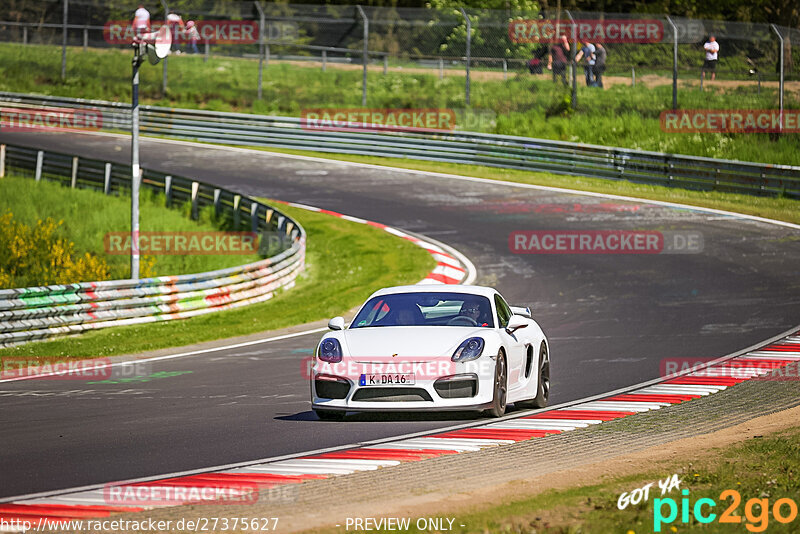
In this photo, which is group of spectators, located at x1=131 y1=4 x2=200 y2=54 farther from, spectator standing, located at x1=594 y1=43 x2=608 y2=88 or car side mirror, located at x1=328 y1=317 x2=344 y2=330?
car side mirror, located at x1=328 y1=317 x2=344 y2=330

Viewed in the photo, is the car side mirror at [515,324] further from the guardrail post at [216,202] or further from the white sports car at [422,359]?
the guardrail post at [216,202]

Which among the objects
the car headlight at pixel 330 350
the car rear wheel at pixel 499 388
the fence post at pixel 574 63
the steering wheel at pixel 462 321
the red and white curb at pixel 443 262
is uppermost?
the fence post at pixel 574 63

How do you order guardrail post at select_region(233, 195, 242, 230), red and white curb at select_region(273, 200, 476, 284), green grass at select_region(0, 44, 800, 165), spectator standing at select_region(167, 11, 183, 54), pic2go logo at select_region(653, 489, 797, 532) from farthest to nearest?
spectator standing at select_region(167, 11, 183, 54) < green grass at select_region(0, 44, 800, 165) < guardrail post at select_region(233, 195, 242, 230) < red and white curb at select_region(273, 200, 476, 284) < pic2go logo at select_region(653, 489, 797, 532)

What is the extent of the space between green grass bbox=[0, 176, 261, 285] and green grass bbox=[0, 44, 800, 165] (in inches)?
431

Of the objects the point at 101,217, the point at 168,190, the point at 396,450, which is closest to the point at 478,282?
the point at 101,217

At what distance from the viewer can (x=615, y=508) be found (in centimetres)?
709

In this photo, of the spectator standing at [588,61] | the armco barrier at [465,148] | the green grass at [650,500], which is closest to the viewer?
the green grass at [650,500]

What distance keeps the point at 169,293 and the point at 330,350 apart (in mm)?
10559

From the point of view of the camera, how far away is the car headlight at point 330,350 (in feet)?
34.7

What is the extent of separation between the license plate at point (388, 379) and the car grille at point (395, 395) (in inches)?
2.1

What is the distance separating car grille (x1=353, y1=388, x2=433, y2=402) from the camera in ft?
33.5

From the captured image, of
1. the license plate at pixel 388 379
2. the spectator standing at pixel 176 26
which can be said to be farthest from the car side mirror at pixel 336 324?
the spectator standing at pixel 176 26

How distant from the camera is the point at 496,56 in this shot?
38156 mm

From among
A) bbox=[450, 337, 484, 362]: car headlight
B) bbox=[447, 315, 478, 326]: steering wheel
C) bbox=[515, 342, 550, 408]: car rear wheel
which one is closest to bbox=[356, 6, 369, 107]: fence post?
bbox=[515, 342, 550, 408]: car rear wheel
